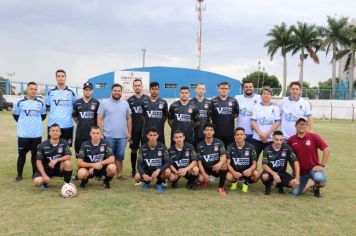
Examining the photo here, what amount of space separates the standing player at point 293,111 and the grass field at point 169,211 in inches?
44.4

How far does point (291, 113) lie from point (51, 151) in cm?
410

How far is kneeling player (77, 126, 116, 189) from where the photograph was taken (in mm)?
6051

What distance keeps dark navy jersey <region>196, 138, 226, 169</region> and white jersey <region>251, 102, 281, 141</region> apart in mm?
764

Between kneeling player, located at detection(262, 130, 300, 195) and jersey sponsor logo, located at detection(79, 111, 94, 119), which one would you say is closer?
kneeling player, located at detection(262, 130, 300, 195)

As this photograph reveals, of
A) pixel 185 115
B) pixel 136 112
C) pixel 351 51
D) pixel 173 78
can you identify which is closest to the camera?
pixel 185 115

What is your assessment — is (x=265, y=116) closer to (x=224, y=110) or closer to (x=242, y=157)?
(x=224, y=110)

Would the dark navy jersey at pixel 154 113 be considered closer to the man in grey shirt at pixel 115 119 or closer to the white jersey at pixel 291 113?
the man in grey shirt at pixel 115 119

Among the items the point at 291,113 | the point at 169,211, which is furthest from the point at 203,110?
the point at 169,211

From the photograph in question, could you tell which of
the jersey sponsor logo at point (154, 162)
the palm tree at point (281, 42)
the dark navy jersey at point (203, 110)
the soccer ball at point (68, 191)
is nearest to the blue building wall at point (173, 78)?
the palm tree at point (281, 42)

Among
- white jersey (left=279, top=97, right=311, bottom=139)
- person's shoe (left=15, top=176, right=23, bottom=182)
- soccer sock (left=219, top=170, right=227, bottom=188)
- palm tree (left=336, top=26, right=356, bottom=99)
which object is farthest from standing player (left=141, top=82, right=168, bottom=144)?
palm tree (left=336, top=26, right=356, bottom=99)

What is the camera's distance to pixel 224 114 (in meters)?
6.79

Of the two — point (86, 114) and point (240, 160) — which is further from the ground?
point (86, 114)

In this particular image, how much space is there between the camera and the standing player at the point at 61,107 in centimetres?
671

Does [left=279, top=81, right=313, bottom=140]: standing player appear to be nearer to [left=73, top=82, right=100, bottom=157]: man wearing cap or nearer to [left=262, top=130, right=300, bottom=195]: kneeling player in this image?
[left=262, top=130, right=300, bottom=195]: kneeling player
